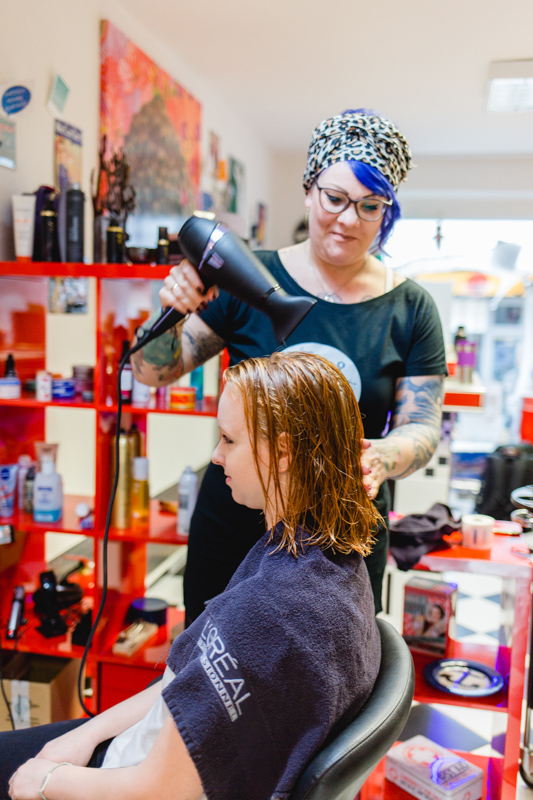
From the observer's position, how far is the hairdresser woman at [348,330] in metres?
1.25

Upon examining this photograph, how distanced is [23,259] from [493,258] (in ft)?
13.7

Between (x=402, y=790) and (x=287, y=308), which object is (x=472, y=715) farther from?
(x=287, y=308)

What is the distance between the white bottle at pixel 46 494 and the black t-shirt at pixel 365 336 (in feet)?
2.97

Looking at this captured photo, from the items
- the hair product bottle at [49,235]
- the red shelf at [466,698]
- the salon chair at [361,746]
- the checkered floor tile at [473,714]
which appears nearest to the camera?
the salon chair at [361,746]

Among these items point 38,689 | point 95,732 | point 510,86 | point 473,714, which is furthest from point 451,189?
point 95,732

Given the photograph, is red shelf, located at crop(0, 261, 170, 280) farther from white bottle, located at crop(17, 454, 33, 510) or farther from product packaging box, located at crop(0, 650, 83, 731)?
product packaging box, located at crop(0, 650, 83, 731)

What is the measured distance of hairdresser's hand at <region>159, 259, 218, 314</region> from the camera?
3.81 feet

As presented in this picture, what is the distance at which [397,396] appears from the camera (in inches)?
55.1

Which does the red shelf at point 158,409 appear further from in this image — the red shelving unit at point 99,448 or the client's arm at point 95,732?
the client's arm at point 95,732

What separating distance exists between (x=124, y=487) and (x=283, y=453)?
117 centimetres

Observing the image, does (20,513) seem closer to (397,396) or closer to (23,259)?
(23,259)

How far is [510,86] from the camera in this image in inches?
152

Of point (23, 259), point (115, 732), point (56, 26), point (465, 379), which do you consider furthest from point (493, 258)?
point (115, 732)

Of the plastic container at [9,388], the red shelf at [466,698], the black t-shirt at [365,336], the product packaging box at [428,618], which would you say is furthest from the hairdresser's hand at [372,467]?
the plastic container at [9,388]
